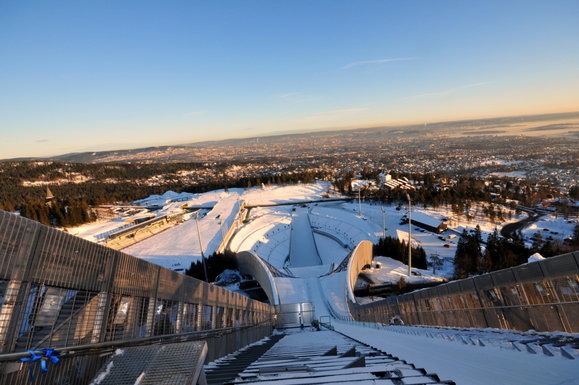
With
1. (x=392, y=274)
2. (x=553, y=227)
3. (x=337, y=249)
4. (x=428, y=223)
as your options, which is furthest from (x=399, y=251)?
(x=553, y=227)

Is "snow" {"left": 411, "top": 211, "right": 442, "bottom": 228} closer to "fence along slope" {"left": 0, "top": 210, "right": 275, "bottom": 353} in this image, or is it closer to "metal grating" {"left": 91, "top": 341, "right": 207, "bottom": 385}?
"fence along slope" {"left": 0, "top": 210, "right": 275, "bottom": 353}

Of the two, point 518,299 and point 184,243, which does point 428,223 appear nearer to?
point 184,243

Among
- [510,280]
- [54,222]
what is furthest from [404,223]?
[54,222]

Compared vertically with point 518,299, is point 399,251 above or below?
below

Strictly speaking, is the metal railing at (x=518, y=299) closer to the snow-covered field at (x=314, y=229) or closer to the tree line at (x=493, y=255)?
the tree line at (x=493, y=255)

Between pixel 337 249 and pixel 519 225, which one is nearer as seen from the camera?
pixel 337 249

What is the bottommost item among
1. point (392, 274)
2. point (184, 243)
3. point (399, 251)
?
point (392, 274)

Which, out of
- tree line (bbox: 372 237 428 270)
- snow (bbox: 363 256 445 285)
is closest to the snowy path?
tree line (bbox: 372 237 428 270)

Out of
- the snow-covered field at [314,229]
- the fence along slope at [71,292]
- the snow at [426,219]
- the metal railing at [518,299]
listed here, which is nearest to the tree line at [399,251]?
the snow-covered field at [314,229]

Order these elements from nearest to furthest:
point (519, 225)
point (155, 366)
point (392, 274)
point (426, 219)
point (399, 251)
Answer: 1. point (155, 366)
2. point (392, 274)
3. point (399, 251)
4. point (519, 225)
5. point (426, 219)
